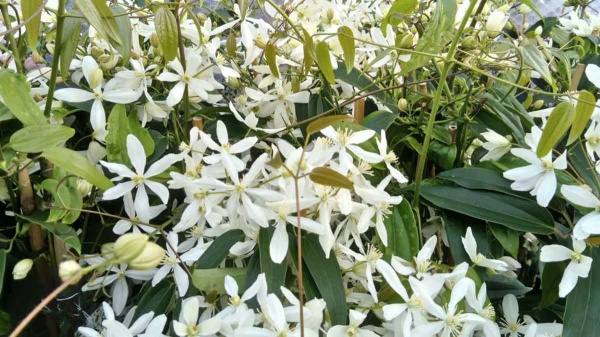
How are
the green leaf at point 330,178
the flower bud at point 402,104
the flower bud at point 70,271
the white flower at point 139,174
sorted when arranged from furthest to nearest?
the flower bud at point 402,104, the white flower at point 139,174, the green leaf at point 330,178, the flower bud at point 70,271

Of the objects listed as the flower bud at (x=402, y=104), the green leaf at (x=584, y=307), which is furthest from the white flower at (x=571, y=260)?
the flower bud at (x=402, y=104)

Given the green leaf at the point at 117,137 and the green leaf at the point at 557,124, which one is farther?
the green leaf at the point at 117,137

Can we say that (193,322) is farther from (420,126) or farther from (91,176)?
(420,126)

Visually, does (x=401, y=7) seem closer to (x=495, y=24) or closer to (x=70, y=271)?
(x=495, y=24)

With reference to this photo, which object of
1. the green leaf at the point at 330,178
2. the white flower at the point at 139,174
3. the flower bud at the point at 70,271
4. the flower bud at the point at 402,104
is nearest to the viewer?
the flower bud at the point at 70,271

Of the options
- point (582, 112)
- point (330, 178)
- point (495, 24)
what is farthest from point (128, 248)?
point (495, 24)

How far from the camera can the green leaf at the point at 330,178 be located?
1.32 feet

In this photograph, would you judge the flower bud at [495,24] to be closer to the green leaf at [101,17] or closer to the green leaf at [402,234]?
the green leaf at [402,234]

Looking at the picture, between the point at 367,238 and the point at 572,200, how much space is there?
7.6 inches

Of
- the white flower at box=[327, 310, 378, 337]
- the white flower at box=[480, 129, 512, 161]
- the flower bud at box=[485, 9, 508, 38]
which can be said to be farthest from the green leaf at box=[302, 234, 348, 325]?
the flower bud at box=[485, 9, 508, 38]

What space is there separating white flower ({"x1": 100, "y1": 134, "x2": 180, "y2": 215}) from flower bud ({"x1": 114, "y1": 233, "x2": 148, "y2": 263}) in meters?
0.23

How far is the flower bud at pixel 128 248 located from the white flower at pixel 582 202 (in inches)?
14.9

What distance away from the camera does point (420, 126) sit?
2.06 ft

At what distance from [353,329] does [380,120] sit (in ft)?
0.76
